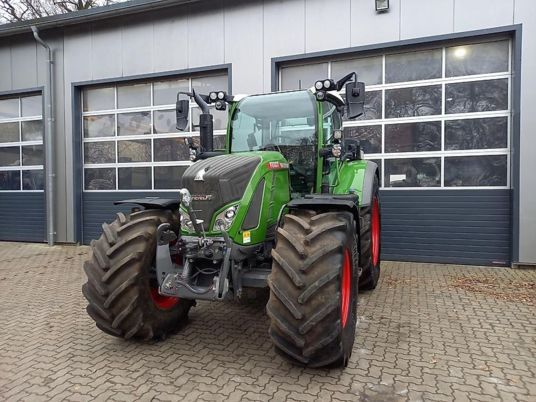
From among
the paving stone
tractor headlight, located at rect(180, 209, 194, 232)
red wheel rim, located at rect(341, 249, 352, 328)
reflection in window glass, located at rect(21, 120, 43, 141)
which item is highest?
reflection in window glass, located at rect(21, 120, 43, 141)

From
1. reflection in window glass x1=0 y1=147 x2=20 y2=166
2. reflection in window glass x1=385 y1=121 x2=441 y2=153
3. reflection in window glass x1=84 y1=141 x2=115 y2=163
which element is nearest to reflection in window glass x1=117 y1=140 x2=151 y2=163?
reflection in window glass x1=84 y1=141 x2=115 y2=163

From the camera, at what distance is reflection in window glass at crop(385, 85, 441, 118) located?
7559mm

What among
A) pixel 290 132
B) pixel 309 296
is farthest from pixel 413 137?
pixel 309 296

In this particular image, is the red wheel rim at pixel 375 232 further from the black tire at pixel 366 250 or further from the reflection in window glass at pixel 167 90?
the reflection in window glass at pixel 167 90

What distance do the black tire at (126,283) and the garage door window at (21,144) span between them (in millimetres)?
7766

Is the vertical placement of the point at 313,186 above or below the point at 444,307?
above

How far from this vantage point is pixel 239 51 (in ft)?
27.9

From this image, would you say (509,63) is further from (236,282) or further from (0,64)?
(0,64)

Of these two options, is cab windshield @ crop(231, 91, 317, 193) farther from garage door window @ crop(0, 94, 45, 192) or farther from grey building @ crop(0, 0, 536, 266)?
garage door window @ crop(0, 94, 45, 192)

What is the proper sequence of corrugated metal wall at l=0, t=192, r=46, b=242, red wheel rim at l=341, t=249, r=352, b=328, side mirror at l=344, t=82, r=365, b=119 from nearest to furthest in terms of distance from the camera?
red wheel rim at l=341, t=249, r=352, b=328 → side mirror at l=344, t=82, r=365, b=119 → corrugated metal wall at l=0, t=192, r=46, b=242

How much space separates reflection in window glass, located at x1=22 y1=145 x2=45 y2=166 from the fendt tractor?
25.0ft

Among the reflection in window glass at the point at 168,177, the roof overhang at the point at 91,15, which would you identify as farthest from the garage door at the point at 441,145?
the roof overhang at the point at 91,15

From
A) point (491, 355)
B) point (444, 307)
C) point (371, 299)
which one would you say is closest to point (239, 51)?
point (371, 299)

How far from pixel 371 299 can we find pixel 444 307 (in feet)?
2.78
